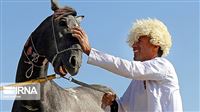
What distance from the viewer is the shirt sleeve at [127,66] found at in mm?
4172

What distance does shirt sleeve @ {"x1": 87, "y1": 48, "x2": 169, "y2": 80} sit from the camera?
13.7 ft

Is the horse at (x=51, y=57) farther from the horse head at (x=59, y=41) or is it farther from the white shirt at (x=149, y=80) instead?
the white shirt at (x=149, y=80)

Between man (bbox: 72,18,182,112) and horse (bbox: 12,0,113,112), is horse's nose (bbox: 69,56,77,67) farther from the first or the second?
man (bbox: 72,18,182,112)

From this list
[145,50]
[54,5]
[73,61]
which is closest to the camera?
[145,50]

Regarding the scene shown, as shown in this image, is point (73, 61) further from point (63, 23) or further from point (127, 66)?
point (127, 66)

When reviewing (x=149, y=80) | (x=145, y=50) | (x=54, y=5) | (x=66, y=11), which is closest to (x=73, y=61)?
(x=66, y=11)

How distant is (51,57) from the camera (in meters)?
6.53

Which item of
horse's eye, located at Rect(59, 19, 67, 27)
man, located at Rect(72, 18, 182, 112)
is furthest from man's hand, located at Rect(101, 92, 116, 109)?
horse's eye, located at Rect(59, 19, 67, 27)

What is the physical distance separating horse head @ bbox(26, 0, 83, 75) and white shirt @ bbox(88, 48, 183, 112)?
5.33 feet

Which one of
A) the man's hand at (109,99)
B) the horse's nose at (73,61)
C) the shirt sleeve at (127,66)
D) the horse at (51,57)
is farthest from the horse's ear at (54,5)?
the shirt sleeve at (127,66)

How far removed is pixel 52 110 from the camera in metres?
6.91

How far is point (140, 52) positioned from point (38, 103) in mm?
2563

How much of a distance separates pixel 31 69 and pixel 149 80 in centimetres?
278

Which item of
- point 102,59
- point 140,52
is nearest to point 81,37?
point 102,59
